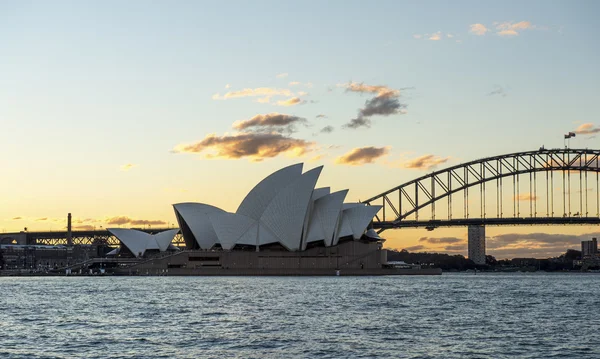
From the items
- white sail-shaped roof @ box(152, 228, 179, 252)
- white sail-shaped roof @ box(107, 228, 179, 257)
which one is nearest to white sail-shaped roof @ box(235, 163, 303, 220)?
white sail-shaped roof @ box(152, 228, 179, 252)

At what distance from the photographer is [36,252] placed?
192 m

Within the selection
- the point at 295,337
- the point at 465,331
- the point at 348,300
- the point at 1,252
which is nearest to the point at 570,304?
the point at 348,300

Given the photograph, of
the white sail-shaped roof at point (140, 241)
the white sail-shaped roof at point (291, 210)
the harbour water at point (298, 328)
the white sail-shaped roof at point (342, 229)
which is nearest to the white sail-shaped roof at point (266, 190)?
the white sail-shaped roof at point (291, 210)

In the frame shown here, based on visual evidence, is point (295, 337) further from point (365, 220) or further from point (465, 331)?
point (365, 220)

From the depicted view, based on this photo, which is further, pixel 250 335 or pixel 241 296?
pixel 241 296

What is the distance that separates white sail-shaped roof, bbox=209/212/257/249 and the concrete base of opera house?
1.74 meters

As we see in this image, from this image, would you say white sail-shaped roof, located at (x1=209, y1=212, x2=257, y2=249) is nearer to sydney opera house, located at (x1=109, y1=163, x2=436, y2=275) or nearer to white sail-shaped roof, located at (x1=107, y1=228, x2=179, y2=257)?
sydney opera house, located at (x1=109, y1=163, x2=436, y2=275)

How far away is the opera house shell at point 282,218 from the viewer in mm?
119312

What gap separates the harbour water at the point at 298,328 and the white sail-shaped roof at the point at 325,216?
206ft

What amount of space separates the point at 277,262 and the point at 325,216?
1011cm

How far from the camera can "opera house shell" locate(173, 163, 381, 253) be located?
119 metres

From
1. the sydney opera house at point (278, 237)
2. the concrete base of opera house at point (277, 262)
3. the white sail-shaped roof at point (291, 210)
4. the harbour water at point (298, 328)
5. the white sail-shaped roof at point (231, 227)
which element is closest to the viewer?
the harbour water at point (298, 328)

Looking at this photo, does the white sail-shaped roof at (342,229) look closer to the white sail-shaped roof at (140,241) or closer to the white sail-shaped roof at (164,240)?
the white sail-shaped roof at (164,240)

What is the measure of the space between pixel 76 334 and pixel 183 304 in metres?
18.2
